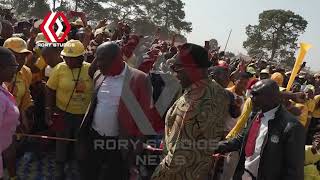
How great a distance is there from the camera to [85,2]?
4594 cm

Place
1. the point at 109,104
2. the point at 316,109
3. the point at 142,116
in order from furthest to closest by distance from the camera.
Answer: the point at 316,109
the point at 142,116
the point at 109,104

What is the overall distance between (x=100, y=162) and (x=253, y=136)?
1.91 metres

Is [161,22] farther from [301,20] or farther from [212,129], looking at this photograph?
[212,129]

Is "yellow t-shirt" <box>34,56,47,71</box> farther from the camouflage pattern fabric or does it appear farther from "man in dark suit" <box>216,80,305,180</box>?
"man in dark suit" <box>216,80,305,180</box>

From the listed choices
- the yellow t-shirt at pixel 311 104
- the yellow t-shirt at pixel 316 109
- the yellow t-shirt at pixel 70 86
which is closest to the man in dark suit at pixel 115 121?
the yellow t-shirt at pixel 70 86

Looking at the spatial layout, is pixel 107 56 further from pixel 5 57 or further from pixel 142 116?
pixel 5 57

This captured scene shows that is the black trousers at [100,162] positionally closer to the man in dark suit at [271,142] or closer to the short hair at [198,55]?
the man in dark suit at [271,142]

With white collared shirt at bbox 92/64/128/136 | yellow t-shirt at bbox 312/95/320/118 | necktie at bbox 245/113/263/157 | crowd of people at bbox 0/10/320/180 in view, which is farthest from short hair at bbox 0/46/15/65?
yellow t-shirt at bbox 312/95/320/118

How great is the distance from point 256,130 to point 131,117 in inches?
57.8

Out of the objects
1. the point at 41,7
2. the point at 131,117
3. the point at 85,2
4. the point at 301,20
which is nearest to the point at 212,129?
the point at 131,117

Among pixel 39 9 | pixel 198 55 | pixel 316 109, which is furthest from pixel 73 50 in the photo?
pixel 39 9

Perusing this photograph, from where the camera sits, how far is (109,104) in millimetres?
4793

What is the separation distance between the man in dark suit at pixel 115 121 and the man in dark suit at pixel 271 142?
1.28 meters

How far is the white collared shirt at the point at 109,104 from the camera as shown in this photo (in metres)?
4.77
